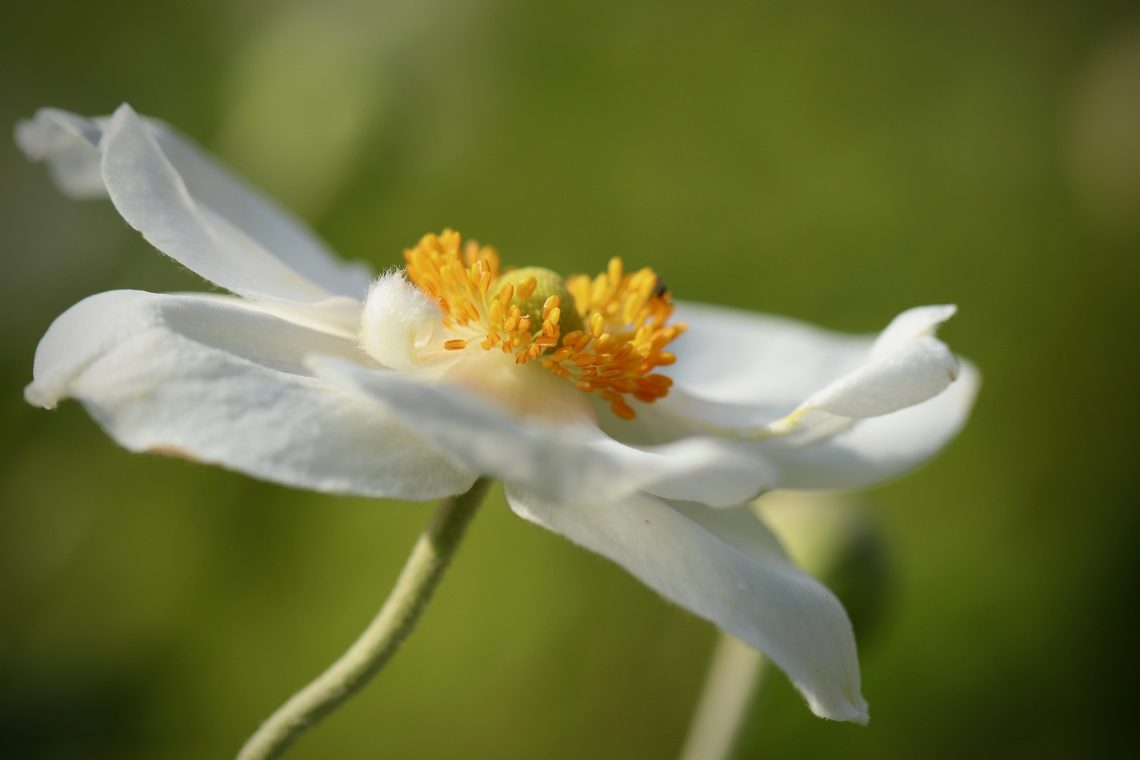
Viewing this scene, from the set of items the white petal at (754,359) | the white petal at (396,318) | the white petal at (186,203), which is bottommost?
the white petal at (396,318)

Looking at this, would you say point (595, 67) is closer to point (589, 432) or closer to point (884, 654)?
point (884, 654)

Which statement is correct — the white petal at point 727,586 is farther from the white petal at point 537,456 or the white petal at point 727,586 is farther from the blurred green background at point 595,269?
the blurred green background at point 595,269

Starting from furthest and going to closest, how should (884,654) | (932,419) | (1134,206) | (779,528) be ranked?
1. (1134,206)
2. (884,654)
3. (779,528)
4. (932,419)

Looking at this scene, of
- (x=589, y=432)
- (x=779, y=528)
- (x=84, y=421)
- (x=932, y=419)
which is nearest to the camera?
(x=589, y=432)

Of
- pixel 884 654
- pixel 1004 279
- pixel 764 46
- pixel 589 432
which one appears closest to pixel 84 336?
pixel 589 432

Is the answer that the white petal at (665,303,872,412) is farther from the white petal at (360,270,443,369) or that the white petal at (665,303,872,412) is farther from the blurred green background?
the white petal at (360,270,443,369)

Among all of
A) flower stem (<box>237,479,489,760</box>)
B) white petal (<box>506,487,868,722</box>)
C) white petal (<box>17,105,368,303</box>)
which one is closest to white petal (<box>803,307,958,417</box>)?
white petal (<box>506,487,868,722</box>)

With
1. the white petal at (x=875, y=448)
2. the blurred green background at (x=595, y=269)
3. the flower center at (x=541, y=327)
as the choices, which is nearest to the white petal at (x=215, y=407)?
the flower center at (x=541, y=327)
